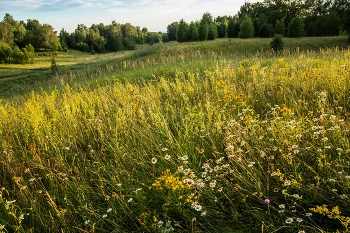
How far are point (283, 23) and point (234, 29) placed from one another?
1014cm

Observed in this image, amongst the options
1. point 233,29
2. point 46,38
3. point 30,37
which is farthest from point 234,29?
point 30,37

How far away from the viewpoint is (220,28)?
64062 millimetres

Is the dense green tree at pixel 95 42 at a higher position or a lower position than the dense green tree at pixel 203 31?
higher

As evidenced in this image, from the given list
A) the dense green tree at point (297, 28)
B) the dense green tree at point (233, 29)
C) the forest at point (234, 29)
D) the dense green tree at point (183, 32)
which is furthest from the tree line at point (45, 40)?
the dense green tree at point (297, 28)

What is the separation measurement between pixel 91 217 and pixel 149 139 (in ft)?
3.98

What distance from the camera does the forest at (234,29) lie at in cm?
4341

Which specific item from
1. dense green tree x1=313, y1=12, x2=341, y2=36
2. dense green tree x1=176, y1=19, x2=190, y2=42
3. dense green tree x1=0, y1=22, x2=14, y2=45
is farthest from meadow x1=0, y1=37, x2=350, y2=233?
dense green tree x1=0, y1=22, x2=14, y2=45

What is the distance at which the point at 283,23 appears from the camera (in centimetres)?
5019

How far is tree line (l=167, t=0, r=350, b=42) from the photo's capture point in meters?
42.3

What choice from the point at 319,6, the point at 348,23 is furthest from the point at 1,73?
the point at 319,6

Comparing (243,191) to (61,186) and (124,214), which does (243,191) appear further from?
(61,186)

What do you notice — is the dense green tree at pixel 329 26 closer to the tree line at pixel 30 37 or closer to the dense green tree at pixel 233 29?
the dense green tree at pixel 233 29

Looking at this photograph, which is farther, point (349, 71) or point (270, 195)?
point (349, 71)

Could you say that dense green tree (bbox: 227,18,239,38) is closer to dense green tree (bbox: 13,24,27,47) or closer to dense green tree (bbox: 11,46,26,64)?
dense green tree (bbox: 11,46,26,64)
